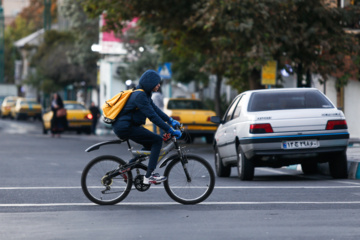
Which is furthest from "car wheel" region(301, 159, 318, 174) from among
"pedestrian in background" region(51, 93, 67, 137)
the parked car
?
the parked car

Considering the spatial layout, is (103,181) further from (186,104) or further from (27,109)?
(27,109)

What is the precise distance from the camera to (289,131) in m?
15.6

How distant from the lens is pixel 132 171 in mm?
11898


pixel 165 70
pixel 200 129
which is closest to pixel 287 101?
pixel 200 129

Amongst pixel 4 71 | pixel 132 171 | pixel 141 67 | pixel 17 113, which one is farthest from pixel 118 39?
pixel 4 71

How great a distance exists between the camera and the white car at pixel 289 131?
1558 centimetres

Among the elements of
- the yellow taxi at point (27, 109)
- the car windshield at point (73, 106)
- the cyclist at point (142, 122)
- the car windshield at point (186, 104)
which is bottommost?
the yellow taxi at point (27, 109)

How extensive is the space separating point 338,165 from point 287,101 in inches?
54.9

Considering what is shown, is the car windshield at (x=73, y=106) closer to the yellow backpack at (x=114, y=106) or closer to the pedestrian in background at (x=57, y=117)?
the pedestrian in background at (x=57, y=117)

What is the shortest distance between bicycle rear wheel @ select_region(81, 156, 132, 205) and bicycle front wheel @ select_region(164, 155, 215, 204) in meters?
0.50

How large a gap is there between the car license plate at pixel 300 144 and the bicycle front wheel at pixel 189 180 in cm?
388

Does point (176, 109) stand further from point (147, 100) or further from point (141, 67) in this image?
point (141, 67)

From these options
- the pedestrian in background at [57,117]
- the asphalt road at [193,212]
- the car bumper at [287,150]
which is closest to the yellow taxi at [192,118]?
the pedestrian in background at [57,117]

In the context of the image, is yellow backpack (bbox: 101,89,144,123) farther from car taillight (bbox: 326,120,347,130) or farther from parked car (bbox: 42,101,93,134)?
parked car (bbox: 42,101,93,134)
